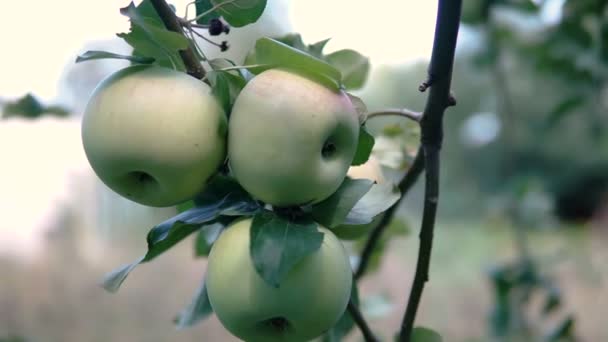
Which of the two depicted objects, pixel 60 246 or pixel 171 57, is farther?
pixel 60 246

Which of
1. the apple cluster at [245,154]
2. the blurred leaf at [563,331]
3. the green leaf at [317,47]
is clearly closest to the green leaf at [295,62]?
the apple cluster at [245,154]

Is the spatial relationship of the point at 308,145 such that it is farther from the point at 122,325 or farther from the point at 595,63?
the point at 122,325

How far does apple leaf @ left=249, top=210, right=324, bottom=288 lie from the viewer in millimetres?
293

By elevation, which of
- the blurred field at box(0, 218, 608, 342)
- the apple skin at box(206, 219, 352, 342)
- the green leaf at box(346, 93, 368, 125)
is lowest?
the blurred field at box(0, 218, 608, 342)

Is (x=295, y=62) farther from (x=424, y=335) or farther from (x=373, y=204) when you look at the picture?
(x=424, y=335)

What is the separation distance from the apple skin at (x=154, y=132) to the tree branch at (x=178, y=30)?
0.02m

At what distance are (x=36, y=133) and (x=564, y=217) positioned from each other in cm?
353

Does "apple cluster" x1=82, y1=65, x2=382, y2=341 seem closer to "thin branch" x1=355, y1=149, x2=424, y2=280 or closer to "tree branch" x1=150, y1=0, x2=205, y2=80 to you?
"tree branch" x1=150, y1=0, x2=205, y2=80

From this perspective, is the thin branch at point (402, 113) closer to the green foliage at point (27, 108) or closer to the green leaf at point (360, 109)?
the green leaf at point (360, 109)

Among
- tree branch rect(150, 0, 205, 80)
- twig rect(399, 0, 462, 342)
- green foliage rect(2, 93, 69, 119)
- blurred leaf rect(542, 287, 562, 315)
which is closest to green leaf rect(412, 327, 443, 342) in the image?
twig rect(399, 0, 462, 342)

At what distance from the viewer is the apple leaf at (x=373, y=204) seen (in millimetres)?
356

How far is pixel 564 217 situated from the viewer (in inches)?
157

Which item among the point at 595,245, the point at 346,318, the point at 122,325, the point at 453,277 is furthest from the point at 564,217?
the point at 346,318

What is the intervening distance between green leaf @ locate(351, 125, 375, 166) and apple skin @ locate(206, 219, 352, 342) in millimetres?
61
